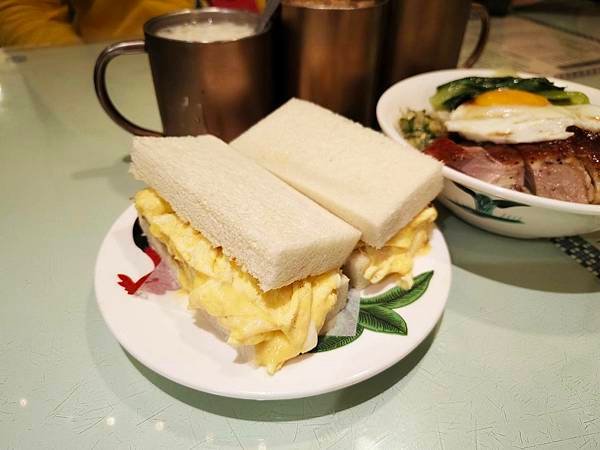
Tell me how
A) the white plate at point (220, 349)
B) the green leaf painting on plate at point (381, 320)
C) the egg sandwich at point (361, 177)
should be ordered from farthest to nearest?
the egg sandwich at point (361, 177) < the green leaf painting on plate at point (381, 320) < the white plate at point (220, 349)

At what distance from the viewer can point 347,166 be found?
1.14 metres

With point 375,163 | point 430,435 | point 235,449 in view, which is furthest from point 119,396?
point 375,163

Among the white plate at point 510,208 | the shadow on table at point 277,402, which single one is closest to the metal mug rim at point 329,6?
the white plate at point 510,208

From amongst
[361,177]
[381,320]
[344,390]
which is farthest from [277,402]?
[361,177]

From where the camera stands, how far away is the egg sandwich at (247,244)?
2.71 feet

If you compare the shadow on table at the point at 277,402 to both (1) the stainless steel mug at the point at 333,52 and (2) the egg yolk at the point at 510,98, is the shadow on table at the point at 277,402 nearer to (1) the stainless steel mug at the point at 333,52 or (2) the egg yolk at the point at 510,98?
(2) the egg yolk at the point at 510,98

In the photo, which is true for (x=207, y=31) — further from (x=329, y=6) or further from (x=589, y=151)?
(x=589, y=151)

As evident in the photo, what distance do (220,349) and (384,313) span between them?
338mm

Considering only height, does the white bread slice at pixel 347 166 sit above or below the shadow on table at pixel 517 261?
above

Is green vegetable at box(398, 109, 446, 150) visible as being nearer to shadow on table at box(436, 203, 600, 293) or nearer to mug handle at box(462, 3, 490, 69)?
shadow on table at box(436, 203, 600, 293)

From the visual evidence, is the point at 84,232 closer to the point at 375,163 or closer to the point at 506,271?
the point at 375,163

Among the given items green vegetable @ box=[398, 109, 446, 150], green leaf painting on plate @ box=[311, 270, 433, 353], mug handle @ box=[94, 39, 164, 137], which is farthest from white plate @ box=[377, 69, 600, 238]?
mug handle @ box=[94, 39, 164, 137]

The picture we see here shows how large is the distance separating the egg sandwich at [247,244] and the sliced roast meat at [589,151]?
0.61 meters

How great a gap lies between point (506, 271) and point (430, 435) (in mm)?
534
